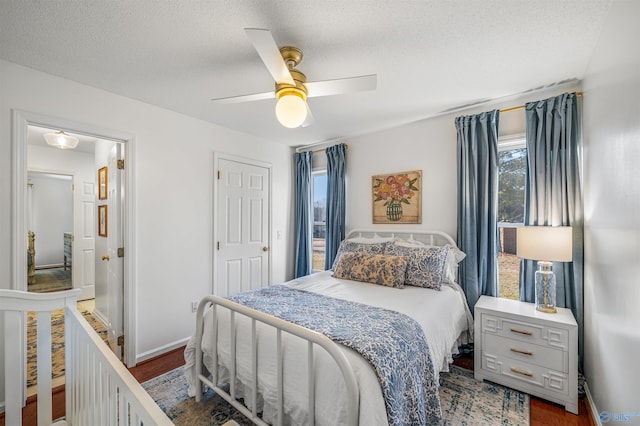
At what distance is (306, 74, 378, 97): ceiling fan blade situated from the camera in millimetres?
1613

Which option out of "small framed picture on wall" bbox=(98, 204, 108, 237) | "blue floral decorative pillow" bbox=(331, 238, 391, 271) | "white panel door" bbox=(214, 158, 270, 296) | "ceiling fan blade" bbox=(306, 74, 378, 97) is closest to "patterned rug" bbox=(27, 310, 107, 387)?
"small framed picture on wall" bbox=(98, 204, 108, 237)

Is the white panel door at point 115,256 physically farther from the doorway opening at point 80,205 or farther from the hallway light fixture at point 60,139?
the hallway light fixture at point 60,139

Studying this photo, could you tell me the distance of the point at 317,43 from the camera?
5.77ft

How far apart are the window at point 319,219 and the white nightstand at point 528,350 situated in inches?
90.5

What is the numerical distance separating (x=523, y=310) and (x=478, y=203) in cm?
101

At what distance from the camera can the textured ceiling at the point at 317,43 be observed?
1488mm

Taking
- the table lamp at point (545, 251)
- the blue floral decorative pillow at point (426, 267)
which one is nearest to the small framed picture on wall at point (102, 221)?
the blue floral decorative pillow at point (426, 267)

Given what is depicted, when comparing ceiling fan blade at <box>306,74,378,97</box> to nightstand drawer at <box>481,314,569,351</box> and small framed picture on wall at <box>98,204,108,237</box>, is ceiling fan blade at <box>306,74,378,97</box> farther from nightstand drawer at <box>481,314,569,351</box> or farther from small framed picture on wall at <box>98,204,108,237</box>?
small framed picture on wall at <box>98,204,108,237</box>

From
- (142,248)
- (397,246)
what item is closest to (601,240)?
(397,246)

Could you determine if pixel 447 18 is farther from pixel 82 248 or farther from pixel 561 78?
pixel 82 248

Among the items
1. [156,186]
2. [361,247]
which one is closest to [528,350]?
[361,247]

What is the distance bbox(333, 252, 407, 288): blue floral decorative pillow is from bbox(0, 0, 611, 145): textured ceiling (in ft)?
5.04

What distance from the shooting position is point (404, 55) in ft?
6.21

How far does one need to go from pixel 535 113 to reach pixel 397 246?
1.70 metres
